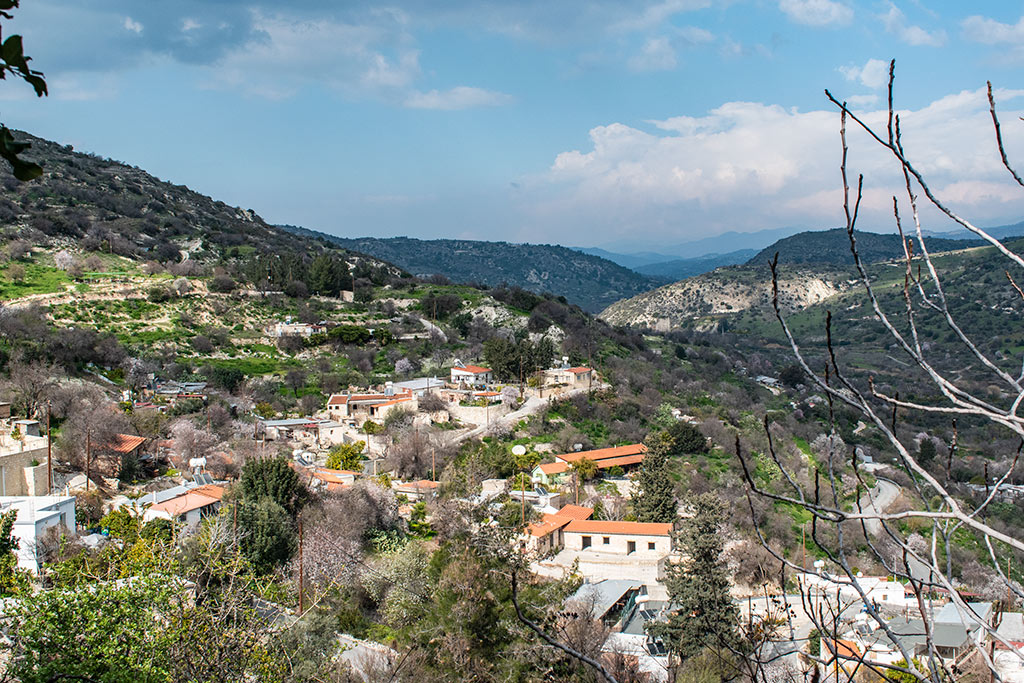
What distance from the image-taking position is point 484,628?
9859 mm

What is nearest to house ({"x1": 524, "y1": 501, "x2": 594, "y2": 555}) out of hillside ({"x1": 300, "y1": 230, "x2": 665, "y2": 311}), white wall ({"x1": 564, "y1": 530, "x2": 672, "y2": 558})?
white wall ({"x1": 564, "y1": 530, "x2": 672, "y2": 558})

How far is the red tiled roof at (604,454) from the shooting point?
24.3 m

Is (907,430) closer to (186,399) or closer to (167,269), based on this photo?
(186,399)

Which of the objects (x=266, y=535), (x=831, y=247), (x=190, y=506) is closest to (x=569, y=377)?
(x=190, y=506)

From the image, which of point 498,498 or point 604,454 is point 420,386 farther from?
point 498,498

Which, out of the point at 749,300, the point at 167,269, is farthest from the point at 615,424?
the point at 749,300

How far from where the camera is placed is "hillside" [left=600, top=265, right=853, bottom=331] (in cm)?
8594

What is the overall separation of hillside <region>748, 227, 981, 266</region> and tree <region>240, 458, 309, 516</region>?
340 feet

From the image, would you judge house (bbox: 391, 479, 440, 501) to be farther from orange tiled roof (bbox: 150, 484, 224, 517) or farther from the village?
orange tiled roof (bbox: 150, 484, 224, 517)

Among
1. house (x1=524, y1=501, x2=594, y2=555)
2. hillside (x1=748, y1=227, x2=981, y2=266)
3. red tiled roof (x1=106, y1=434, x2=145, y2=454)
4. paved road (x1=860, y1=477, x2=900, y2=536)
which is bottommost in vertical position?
paved road (x1=860, y1=477, x2=900, y2=536)

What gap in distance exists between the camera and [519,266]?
15550 centimetres

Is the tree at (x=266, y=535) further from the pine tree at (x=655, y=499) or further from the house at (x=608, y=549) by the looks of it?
the pine tree at (x=655, y=499)

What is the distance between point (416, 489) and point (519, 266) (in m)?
136

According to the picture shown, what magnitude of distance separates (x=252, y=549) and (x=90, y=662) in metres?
8.27
